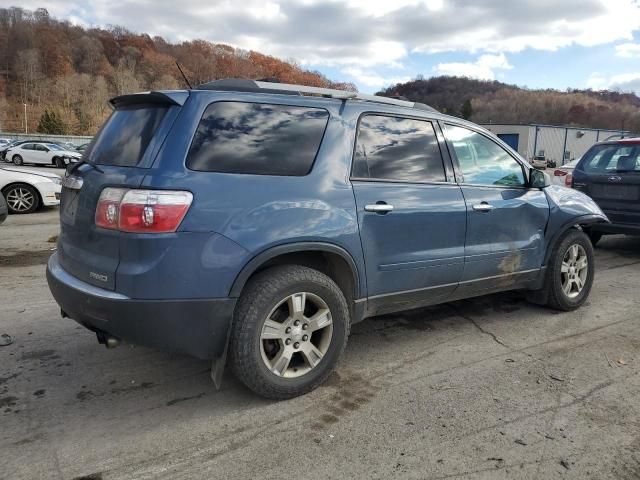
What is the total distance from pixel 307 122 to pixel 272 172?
47 centimetres

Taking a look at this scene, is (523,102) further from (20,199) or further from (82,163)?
(82,163)

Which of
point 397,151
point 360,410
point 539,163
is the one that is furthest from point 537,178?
point 539,163

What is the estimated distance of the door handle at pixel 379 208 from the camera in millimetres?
3374

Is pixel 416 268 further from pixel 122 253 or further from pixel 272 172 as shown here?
pixel 122 253

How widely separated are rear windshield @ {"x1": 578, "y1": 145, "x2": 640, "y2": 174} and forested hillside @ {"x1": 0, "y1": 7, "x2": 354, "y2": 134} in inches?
3337

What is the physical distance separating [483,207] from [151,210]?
8.30ft

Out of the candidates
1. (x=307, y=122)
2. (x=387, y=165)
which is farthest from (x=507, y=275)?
(x=307, y=122)

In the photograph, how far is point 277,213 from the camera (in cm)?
297

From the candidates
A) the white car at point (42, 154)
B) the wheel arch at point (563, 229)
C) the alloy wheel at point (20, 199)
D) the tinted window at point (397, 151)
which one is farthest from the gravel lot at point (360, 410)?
the white car at point (42, 154)

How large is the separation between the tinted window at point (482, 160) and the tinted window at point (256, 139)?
1286 mm

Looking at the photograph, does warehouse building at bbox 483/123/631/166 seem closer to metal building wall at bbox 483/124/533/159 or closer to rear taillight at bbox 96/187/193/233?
metal building wall at bbox 483/124/533/159

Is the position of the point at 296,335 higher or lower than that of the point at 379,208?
lower

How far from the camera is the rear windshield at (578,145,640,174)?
7008 millimetres

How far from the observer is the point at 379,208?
11.2 ft
